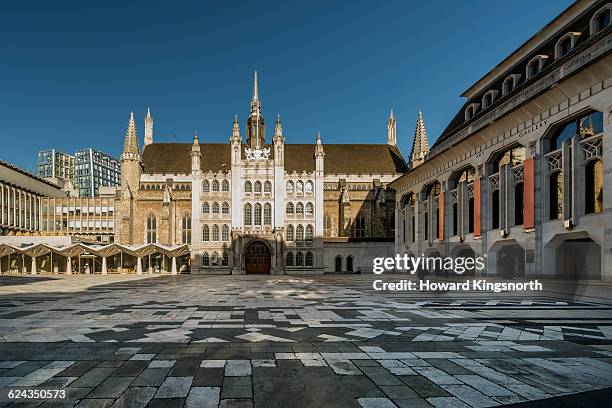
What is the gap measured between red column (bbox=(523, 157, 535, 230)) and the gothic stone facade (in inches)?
1321

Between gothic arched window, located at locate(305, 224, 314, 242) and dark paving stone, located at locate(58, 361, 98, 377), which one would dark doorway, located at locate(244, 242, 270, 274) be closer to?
gothic arched window, located at locate(305, 224, 314, 242)

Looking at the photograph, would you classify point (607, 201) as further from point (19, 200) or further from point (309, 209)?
point (19, 200)

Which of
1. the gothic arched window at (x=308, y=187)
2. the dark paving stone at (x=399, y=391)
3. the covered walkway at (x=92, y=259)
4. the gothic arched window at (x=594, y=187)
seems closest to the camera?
the dark paving stone at (x=399, y=391)

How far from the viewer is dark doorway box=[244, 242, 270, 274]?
197ft

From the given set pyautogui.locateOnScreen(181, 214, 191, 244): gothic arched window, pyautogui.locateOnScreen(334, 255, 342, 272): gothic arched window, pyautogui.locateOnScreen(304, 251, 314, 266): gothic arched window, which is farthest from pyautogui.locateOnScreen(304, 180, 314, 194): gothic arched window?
pyautogui.locateOnScreen(181, 214, 191, 244): gothic arched window

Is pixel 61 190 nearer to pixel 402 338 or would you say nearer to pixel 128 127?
pixel 128 127

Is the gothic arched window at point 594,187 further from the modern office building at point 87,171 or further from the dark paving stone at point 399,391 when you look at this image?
the modern office building at point 87,171

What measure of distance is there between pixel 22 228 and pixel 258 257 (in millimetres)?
44543

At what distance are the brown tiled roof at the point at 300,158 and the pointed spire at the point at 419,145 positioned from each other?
305 centimetres

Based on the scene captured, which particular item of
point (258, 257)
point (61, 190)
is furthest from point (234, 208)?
point (61, 190)

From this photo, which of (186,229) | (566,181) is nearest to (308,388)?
(566,181)

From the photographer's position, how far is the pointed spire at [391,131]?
274 ft

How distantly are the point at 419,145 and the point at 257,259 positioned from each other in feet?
114

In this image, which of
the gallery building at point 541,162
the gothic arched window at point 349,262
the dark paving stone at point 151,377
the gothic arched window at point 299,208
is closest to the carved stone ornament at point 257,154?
the gothic arched window at point 299,208
